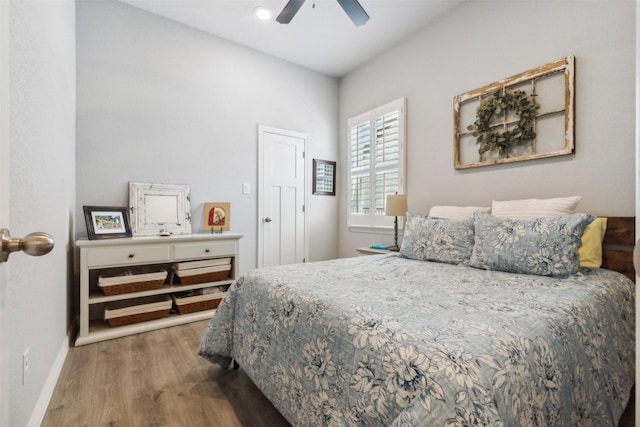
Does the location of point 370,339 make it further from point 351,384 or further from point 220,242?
point 220,242

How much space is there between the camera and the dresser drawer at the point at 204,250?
2705mm

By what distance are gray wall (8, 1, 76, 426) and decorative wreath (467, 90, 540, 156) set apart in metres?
2.89

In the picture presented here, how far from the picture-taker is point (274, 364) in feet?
4.47

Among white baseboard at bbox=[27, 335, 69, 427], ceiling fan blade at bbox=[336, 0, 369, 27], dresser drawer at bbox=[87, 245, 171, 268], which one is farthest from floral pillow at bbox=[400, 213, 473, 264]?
white baseboard at bbox=[27, 335, 69, 427]

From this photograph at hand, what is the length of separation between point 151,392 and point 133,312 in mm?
1065

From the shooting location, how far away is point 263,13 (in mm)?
2875

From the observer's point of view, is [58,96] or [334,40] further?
[334,40]

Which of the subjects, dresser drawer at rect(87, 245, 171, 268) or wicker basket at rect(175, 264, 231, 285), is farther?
wicker basket at rect(175, 264, 231, 285)

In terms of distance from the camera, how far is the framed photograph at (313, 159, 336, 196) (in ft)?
13.5

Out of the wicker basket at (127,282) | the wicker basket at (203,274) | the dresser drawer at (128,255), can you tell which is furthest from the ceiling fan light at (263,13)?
the wicker basket at (127,282)

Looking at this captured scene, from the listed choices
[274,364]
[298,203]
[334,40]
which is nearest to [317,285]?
[274,364]

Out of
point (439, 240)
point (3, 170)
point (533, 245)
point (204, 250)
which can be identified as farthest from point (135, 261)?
point (533, 245)

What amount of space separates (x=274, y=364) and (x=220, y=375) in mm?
669

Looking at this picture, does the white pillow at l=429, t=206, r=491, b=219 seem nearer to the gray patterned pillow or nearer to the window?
the gray patterned pillow
